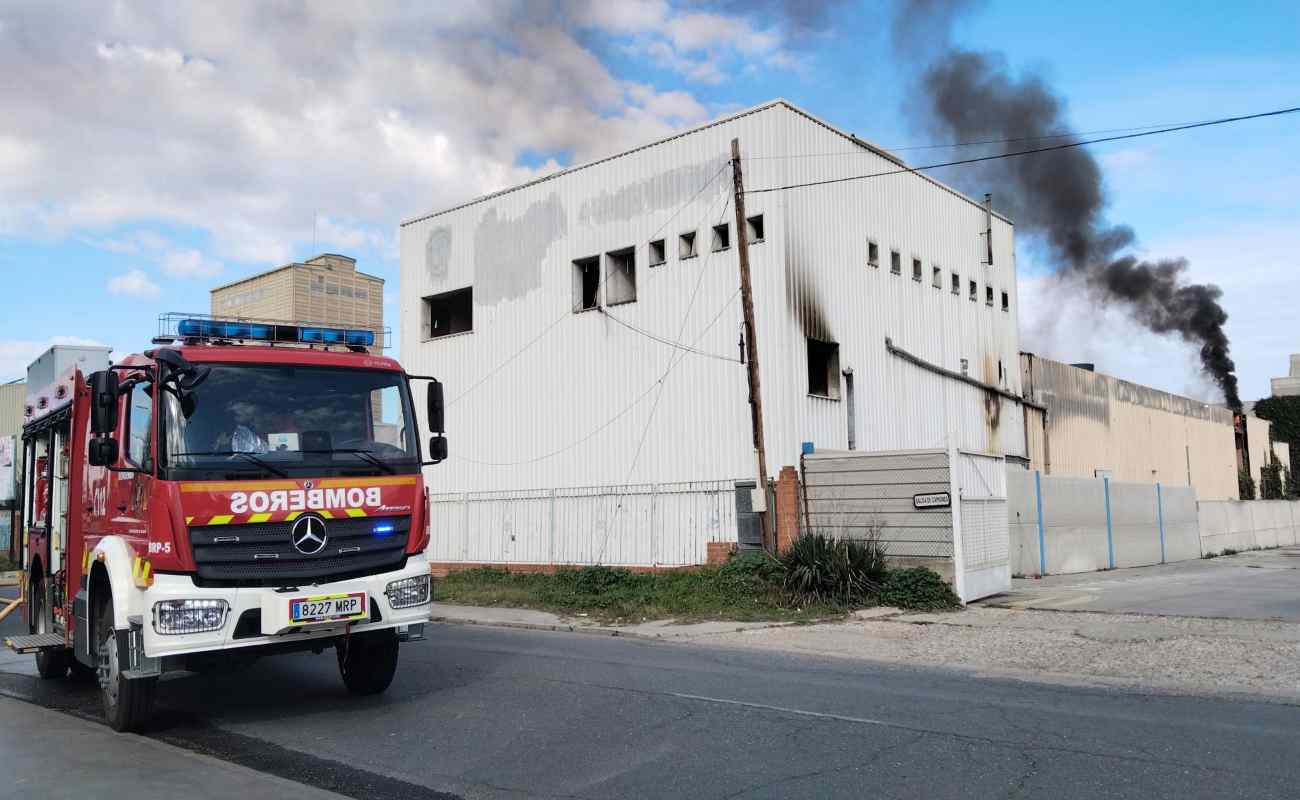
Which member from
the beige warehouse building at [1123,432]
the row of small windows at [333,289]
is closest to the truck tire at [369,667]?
the row of small windows at [333,289]

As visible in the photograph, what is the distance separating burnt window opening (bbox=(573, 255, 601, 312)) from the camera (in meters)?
25.3

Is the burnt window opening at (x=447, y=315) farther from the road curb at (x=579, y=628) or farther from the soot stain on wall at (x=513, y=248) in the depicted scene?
the road curb at (x=579, y=628)

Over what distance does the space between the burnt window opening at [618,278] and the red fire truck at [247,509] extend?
50.8 ft

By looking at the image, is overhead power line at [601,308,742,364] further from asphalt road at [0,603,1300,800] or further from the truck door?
the truck door

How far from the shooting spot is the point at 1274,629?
13.2 m

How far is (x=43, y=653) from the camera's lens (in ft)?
36.2

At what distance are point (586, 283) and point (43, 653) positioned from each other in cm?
1641

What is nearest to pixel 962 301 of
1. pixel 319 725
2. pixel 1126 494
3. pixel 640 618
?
pixel 1126 494

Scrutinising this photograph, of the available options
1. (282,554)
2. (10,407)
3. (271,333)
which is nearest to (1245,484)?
(271,333)

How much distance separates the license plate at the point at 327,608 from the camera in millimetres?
7629

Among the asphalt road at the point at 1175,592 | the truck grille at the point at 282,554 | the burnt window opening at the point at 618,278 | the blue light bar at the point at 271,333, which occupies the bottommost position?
the asphalt road at the point at 1175,592

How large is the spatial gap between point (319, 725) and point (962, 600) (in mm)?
11483

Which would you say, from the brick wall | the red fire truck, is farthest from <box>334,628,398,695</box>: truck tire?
the brick wall

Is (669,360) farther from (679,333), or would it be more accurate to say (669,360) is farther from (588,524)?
(588,524)
